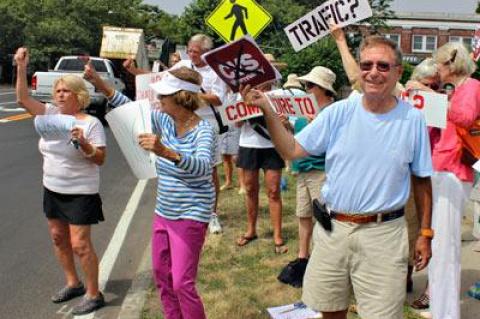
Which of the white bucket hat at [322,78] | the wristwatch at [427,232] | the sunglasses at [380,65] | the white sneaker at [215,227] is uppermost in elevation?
the sunglasses at [380,65]

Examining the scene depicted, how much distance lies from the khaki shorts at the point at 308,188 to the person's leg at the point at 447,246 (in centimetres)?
102

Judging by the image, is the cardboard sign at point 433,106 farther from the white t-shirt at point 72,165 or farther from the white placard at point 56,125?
the white placard at point 56,125

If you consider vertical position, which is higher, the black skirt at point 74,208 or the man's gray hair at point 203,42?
the man's gray hair at point 203,42

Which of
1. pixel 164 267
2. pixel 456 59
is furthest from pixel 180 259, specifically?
pixel 456 59

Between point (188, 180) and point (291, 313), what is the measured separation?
56.0 inches

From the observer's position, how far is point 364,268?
3139mm

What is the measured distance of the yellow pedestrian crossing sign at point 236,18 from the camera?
6.77 meters

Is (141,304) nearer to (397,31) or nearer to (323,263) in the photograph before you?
(323,263)

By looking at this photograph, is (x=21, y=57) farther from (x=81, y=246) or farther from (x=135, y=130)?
(x=81, y=246)

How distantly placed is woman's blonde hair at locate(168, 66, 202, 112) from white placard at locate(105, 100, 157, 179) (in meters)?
0.37

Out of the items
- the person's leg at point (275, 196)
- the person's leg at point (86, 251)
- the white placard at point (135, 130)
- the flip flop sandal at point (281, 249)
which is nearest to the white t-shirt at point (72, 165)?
the person's leg at point (86, 251)

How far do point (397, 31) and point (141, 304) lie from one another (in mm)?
69413

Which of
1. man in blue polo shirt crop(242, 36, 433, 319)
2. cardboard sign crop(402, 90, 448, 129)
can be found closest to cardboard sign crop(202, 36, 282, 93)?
man in blue polo shirt crop(242, 36, 433, 319)

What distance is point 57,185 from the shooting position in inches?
180
